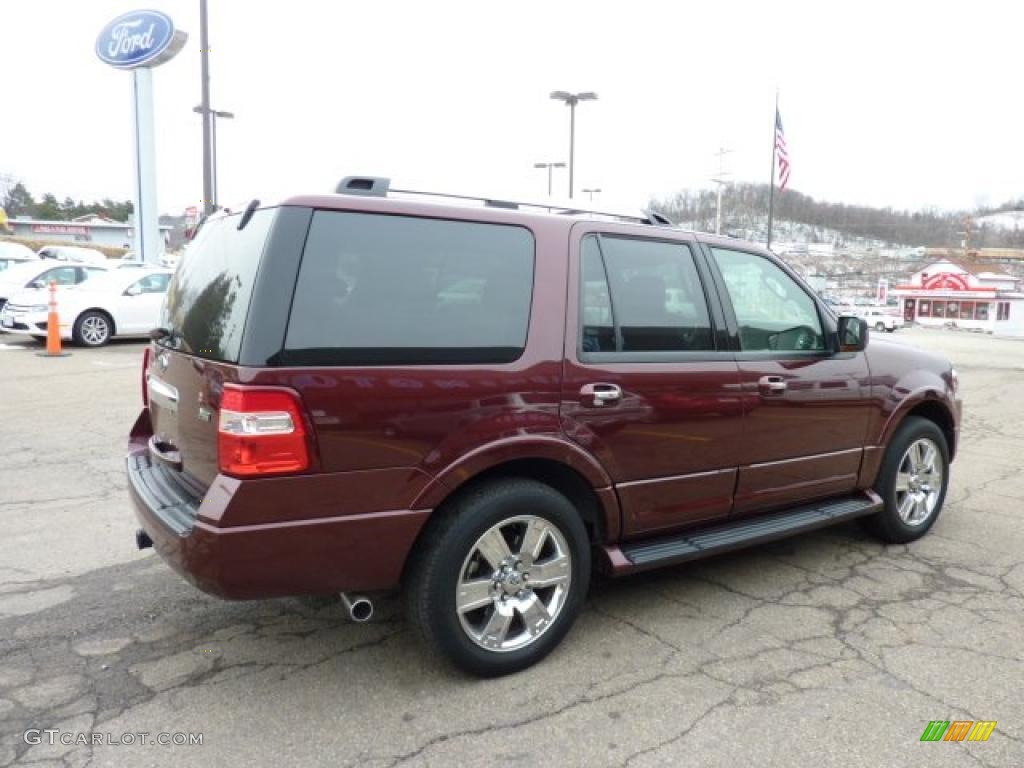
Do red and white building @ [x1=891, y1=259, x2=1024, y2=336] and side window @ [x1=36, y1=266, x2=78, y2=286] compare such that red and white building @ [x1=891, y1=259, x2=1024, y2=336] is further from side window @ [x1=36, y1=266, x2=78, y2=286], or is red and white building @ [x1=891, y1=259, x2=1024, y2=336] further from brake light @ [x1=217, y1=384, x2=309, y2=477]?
brake light @ [x1=217, y1=384, x2=309, y2=477]

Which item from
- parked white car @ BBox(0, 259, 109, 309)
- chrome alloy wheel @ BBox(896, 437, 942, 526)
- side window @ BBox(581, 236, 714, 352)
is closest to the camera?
side window @ BBox(581, 236, 714, 352)

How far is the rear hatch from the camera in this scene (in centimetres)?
274

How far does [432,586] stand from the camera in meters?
2.89

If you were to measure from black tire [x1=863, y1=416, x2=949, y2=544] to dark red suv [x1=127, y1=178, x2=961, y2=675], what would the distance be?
0.72m

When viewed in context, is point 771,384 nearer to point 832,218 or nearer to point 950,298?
point 832,218

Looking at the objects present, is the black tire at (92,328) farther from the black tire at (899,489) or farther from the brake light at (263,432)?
the black tire at (899,489)

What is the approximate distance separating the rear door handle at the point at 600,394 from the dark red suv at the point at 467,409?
11mm

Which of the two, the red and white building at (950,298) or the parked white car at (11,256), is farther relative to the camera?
the red and white building at (950,298)

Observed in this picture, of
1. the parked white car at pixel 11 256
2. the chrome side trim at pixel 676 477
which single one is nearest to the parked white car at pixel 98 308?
the parked white car at pixel 11 256

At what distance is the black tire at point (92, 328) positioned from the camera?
13.9 metres

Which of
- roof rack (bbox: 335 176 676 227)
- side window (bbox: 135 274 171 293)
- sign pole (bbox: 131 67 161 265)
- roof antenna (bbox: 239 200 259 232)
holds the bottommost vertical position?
side window (bbox: 135 274 171 293)

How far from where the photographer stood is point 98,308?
1418cm

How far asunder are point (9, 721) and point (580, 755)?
6.56 feet

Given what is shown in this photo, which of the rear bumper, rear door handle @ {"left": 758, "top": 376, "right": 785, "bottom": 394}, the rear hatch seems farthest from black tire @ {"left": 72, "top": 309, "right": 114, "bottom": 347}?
rear door handle @ {"left": 758, "top": 376, "right": 785, "bottom": 394}
